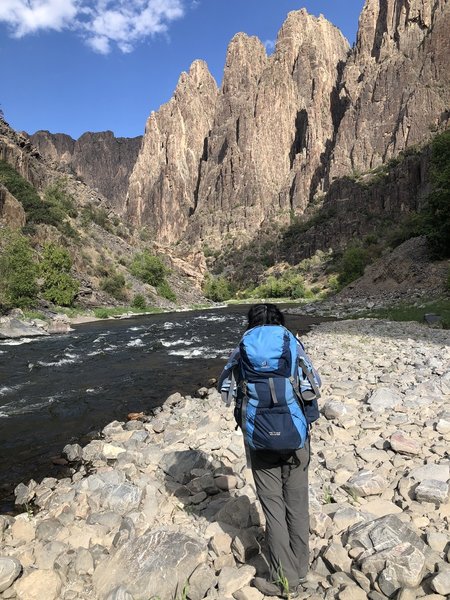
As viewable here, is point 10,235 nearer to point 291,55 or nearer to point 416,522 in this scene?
point 416,522

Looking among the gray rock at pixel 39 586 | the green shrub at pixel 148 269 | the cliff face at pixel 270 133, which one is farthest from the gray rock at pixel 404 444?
the cliff face at pixel 270 133

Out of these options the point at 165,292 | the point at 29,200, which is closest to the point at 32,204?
the point at 29,200

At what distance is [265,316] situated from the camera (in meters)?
3.53

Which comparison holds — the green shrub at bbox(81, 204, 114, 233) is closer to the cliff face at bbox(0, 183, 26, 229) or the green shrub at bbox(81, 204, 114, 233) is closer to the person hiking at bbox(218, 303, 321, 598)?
the cliff face at bbox(0, 183, 26, 229)

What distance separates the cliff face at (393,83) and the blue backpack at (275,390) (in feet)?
476

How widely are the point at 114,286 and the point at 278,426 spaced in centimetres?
5144

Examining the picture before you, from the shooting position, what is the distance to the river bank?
11.1 feet

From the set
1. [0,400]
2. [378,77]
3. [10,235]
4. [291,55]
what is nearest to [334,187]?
[378,77]

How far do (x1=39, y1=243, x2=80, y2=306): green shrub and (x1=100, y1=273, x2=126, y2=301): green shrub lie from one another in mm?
6884

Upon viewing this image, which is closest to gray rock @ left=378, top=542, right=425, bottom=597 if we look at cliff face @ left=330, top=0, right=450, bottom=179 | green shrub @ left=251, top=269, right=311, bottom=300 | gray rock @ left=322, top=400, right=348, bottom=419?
gray rock @ left=322, top=400, right=348, bottom=419

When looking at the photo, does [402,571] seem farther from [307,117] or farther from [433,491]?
[307,117]

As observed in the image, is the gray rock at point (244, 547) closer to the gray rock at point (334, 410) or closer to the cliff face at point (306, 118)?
the gray rock at point (334, 410)

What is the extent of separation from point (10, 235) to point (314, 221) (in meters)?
107

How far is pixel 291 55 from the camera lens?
628ft
